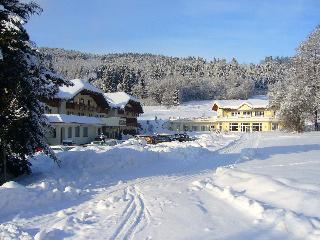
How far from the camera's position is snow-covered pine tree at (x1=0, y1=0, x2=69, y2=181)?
17.5 metres

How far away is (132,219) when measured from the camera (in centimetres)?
1100

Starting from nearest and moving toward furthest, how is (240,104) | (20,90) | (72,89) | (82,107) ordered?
(20,90) → (72,89) → (82,107) → (240,104)

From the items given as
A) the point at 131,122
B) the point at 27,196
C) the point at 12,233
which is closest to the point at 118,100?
the point at 131,122

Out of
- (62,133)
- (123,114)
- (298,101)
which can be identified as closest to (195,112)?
(123,114)

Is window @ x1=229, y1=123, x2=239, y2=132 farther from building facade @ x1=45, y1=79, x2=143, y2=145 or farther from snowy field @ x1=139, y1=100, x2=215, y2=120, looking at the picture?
building facade @ x1=45, y1=79, x2=143, y2=145

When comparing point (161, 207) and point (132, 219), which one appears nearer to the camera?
point (132, 219)

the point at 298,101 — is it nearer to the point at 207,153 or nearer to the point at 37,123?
the point at 207,153

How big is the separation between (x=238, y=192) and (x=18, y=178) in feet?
32.9

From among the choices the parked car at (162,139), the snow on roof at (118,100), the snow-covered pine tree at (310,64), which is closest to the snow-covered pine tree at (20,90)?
the parked car at (162,139)

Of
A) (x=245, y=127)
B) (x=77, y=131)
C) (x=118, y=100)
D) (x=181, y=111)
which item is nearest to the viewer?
(x=77, y=131)

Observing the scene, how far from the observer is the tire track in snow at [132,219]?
9633 mm

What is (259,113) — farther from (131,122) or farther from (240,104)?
(131,122)

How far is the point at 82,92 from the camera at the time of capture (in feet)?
207

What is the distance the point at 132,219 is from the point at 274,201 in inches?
154
